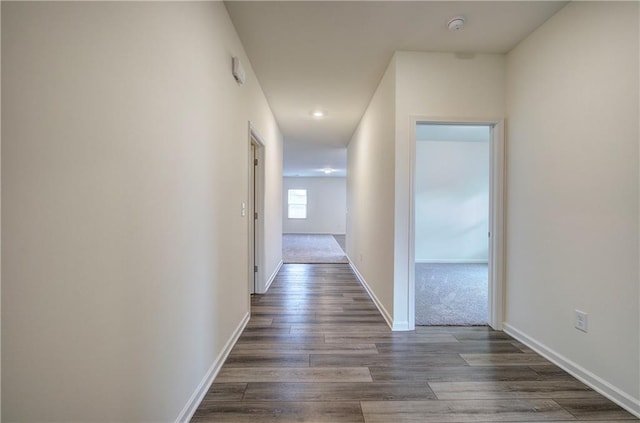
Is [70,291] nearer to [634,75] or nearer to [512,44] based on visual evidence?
[634,75]

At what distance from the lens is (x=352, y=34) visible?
219cm

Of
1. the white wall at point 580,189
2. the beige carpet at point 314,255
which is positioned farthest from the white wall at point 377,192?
the beige carpet at point 314,255

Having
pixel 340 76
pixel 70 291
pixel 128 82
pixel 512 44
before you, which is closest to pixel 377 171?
pixel 340 76

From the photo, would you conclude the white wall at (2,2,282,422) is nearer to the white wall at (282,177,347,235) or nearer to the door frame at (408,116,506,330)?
the door frame at (408,116,506,330)

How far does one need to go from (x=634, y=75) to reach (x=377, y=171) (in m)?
2.04

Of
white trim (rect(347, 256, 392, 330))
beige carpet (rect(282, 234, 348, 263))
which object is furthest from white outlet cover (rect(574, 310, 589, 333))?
beige carpet (rect(282, 234, 348, 263))

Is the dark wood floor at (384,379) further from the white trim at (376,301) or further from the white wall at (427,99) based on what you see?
the white wall at (427,99)

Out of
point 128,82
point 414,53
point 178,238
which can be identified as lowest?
point 178,238

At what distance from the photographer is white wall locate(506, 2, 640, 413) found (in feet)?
5.15

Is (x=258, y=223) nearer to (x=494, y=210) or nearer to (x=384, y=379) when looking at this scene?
(x=384, y=379)

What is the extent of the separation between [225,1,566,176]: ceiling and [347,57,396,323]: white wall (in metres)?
0.33

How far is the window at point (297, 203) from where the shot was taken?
1166 centimetres

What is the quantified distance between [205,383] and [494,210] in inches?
108

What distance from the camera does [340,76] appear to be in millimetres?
2918
